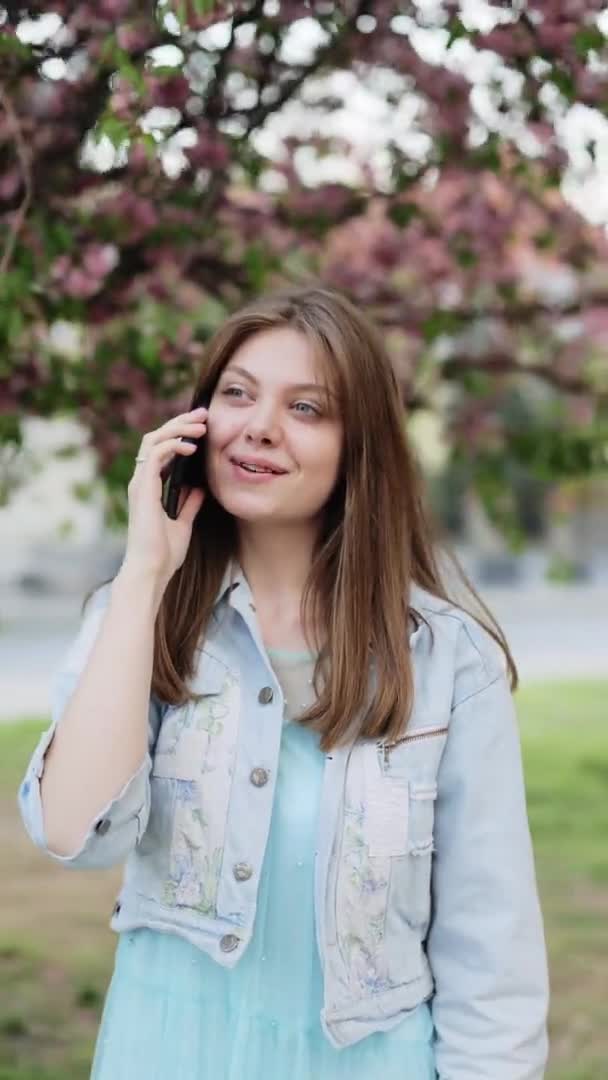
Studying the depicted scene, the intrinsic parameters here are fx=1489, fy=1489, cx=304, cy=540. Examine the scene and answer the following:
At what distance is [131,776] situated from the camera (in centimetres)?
165

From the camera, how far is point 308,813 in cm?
176

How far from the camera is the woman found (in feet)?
5.70

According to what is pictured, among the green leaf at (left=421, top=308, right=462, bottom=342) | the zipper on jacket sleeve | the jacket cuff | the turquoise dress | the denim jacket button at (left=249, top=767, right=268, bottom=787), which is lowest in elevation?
the turquoise dress

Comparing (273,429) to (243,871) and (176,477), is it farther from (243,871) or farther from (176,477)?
(243,871)

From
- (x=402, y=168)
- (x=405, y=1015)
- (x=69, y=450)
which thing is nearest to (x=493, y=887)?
(x=405, y=1015)

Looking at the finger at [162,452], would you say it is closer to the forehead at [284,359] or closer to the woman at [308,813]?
the woman at [308,813]

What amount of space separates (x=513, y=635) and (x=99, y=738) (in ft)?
43.2

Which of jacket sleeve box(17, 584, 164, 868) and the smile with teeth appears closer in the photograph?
jacket sleeve box(17, 584, 164, 868)

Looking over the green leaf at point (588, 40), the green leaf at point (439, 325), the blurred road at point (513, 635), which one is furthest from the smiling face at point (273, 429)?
the blurred road at point (513, 635)

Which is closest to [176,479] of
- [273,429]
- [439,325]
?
[273,429]

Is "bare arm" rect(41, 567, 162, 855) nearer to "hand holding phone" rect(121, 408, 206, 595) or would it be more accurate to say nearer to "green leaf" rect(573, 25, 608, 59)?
"hand holding phone" rect(121, 408, 206, 595)

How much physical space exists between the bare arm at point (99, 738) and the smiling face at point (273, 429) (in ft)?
0.76

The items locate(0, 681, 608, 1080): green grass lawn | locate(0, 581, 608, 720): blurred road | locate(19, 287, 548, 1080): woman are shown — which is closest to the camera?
locate(19, 287, 548, 1080): woman

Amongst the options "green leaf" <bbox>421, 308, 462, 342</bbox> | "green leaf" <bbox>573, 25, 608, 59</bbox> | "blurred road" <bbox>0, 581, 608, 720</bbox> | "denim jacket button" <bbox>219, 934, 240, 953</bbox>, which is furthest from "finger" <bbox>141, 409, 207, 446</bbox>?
"blurred road" <bbox>0, 581, 608, 720</bbox>
